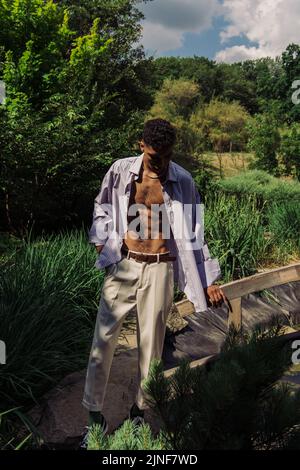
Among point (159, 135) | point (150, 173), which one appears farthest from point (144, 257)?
point (159, 135)

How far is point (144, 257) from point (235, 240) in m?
3.87

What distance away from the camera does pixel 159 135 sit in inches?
101

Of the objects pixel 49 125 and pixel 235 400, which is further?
pixel 49 125

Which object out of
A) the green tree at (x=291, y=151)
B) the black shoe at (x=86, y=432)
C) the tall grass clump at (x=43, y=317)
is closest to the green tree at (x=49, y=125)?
the tall grass clump at (x=43, y=317)

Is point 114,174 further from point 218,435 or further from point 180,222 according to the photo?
point 218,435

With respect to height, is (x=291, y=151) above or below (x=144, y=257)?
below

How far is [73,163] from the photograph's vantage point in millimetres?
7562

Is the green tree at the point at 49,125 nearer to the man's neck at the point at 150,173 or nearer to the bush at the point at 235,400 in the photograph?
the man's neck at the point at 150,173

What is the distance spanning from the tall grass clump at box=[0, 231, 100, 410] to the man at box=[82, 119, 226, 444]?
592 millimetres

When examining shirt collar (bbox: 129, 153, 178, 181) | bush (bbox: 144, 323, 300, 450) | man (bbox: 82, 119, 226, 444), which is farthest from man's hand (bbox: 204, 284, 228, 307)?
bush (bbox: 144, 323, 300, 450)

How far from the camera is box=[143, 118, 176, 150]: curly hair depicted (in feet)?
8.46

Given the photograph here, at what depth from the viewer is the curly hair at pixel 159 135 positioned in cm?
258

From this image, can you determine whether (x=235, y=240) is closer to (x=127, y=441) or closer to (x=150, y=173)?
(x=150, y=173)

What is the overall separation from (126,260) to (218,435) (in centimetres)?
137
